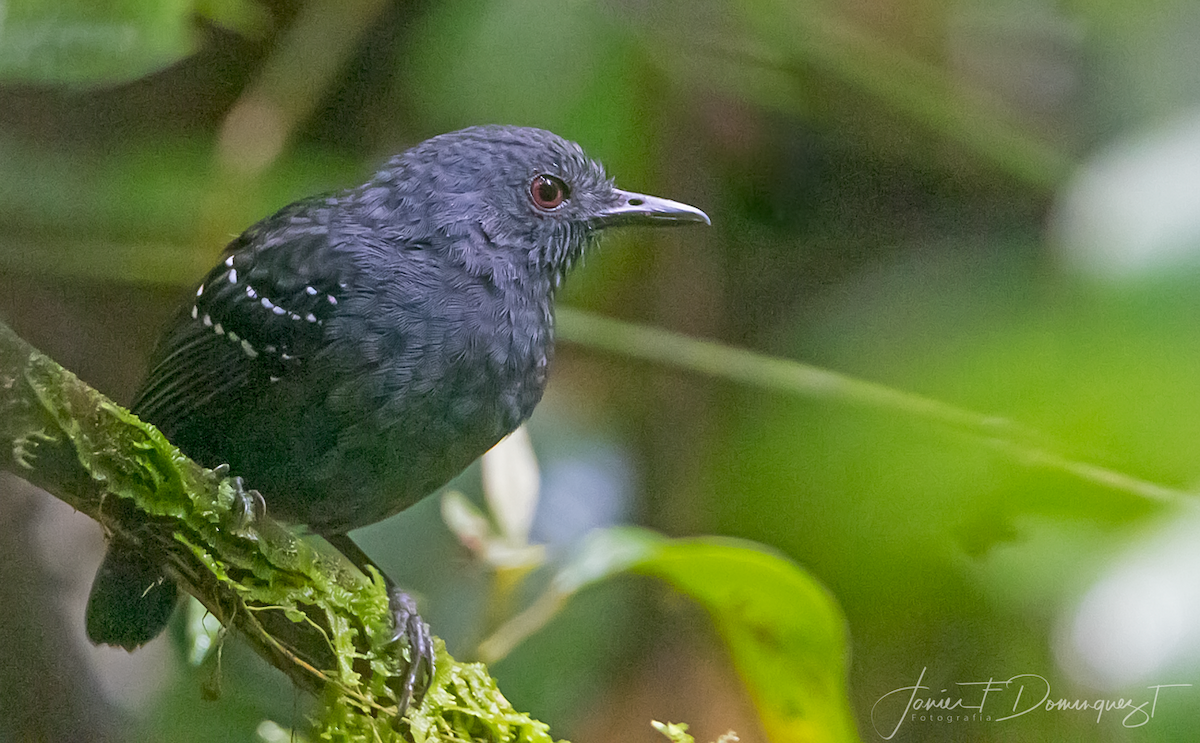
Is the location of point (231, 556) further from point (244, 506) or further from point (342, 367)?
point (342, 367)

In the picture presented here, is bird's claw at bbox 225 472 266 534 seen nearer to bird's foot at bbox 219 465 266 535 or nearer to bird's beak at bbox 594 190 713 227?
bird's foot at bbox 219 465 266 535

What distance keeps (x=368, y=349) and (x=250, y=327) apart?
0.24m

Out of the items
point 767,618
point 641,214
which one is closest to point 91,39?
point 641,214

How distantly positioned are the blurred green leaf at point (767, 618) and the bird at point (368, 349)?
1.80 ft

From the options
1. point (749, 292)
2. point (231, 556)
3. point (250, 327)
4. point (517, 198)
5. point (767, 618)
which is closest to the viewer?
point (231, 556)

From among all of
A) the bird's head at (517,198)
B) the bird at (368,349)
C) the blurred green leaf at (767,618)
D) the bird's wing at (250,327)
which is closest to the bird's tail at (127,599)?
the bird at (368,349)

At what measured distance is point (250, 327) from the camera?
5.34ft

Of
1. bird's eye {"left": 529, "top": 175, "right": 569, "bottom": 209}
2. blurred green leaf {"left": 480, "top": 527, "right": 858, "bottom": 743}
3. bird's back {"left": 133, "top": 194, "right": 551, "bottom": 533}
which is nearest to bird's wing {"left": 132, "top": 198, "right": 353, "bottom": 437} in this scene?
bird's back {"left": 133, "top": 194, "right": 551, "bottom": 533}

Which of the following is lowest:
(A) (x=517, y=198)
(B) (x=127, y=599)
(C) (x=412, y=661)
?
(B) (x=127, y=599)

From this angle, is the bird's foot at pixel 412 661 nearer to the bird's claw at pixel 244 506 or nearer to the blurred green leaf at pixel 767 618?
the bird's claw at pixel 244 506

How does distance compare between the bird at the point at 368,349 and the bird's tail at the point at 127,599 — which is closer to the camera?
the bird's tail at the point at 127,599

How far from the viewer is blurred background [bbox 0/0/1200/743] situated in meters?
1.63

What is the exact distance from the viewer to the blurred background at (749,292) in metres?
1.63

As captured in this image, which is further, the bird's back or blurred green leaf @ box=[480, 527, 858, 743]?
blurred green leaf @ box=[480, 527, 858, 743]
